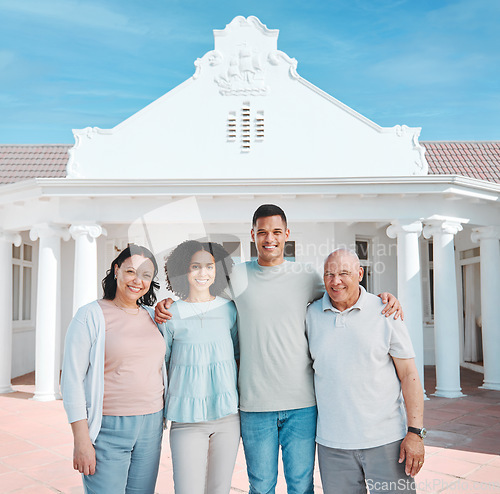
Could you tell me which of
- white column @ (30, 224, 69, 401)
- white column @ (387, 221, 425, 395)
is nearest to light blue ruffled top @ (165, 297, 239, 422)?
white column @ (387, 221, 425, 395)

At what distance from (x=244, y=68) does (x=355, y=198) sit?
10.4 feet

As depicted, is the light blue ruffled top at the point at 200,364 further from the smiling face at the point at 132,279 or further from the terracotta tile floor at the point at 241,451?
the terracotta tile floor at the point at 241,451

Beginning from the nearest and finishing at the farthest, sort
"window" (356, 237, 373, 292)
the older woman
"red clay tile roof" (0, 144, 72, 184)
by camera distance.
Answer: the older woman < "window" (356, 237, 373, 292) < "red clay tile roof" (0, 144, 72, 184)

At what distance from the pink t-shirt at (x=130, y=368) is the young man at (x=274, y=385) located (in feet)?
0.53

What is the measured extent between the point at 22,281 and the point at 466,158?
38.4 feet

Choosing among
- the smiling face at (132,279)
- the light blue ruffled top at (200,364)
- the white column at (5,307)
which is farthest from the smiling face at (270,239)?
the white column at (5,307)

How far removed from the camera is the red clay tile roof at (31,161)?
39.3ft

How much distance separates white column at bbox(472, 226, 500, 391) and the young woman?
7.83 meters

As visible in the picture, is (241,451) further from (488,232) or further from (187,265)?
(488,232)

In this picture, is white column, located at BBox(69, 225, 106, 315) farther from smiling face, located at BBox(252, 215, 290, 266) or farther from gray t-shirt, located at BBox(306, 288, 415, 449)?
gray t-shirt, located at BBox(306, 288, 415, 449)

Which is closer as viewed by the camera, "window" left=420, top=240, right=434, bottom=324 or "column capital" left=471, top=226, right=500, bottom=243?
"column capital" left=471, top=226, right=500, bottom=243

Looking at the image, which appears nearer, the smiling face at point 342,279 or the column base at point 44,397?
the smiling face at point 342,279

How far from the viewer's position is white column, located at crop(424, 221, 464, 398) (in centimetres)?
848

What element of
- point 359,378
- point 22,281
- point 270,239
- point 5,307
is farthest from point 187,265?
point 22,281
